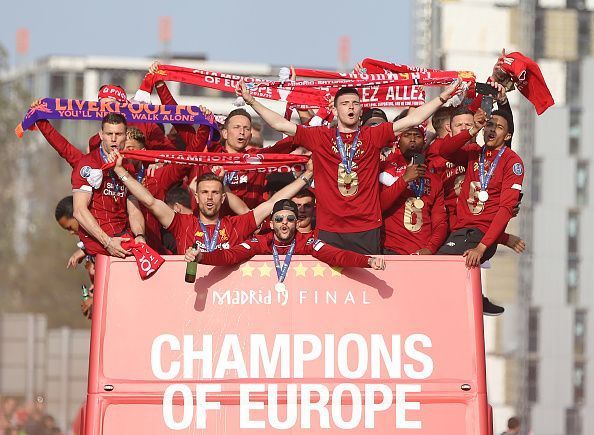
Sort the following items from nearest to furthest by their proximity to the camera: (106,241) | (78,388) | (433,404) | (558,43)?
(433,404) < (106,241) < (558,43) < (78,388)

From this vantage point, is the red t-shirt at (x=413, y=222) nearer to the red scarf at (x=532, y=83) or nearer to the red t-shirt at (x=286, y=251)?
the red scarf at (x=532, y=83)

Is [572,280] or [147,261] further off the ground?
[572,280]

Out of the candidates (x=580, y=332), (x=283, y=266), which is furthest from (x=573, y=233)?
(x=283, y=266)

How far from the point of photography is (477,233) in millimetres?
12242

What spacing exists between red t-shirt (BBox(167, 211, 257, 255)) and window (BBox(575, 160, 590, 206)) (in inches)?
650

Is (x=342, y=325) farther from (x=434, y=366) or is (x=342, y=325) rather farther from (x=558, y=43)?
(x=558, y=43)

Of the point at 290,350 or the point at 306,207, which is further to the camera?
the point at 306,207

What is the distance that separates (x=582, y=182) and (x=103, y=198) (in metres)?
17.0

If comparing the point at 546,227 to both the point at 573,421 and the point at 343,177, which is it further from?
the point at 343,177

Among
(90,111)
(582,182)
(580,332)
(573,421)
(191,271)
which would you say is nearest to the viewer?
(191,271)

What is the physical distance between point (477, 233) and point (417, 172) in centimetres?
63

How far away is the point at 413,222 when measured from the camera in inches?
499

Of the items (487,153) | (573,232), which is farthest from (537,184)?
(487,153)

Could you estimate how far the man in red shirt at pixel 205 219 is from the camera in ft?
A: 39.9
